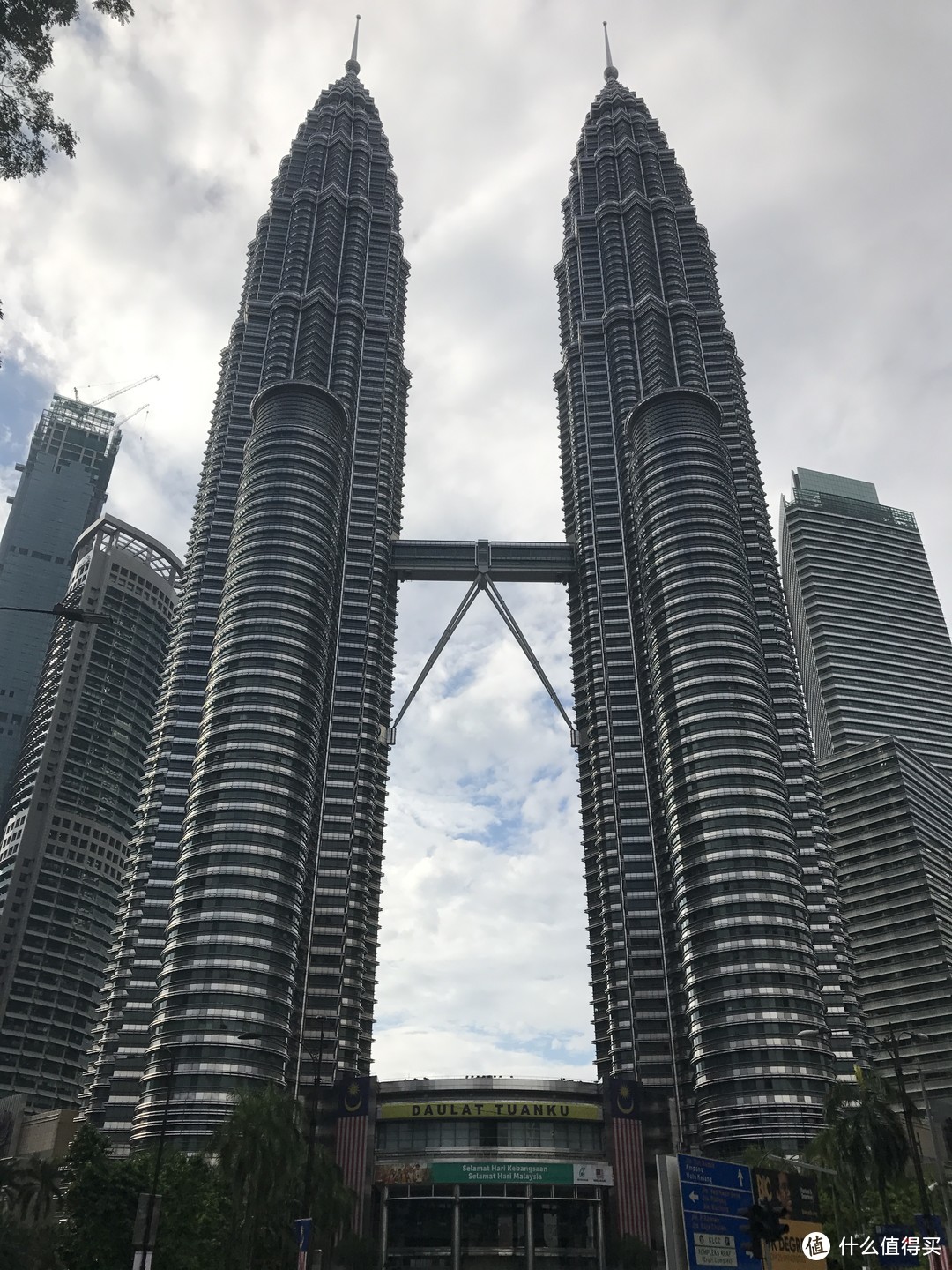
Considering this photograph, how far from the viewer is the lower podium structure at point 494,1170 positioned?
12444 centimetres

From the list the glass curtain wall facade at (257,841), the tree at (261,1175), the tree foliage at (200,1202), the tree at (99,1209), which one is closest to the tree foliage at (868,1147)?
the tree foliage at (200,1202)

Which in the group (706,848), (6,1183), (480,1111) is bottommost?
(6,1183)

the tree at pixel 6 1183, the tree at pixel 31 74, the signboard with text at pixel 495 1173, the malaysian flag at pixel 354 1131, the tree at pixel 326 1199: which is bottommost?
the tree at pixel 326 1199

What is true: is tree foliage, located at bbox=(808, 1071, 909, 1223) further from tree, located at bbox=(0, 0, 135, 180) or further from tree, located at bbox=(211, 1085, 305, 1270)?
tree, located at bbox=(0, 0, 135, 180)

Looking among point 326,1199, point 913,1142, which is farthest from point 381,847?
point 913,1142

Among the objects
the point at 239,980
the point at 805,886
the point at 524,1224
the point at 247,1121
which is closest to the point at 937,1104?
the point at 247,1121

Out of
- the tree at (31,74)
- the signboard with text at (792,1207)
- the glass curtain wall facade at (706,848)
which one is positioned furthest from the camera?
the glass curtain wall facade at (706,848)

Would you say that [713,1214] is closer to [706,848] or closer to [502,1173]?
[502,1173]

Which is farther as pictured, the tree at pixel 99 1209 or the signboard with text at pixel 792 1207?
the tree at pixel 99 1209

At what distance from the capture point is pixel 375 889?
188 metres

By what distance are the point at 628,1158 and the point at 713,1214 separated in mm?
97205

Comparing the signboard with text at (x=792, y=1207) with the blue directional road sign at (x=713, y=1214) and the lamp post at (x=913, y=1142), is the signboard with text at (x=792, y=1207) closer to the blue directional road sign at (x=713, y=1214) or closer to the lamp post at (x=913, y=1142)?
the blue directional road sign at (x=713, y=1214)

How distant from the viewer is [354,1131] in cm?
13188

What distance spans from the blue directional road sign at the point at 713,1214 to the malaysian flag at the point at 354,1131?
3594 inches
